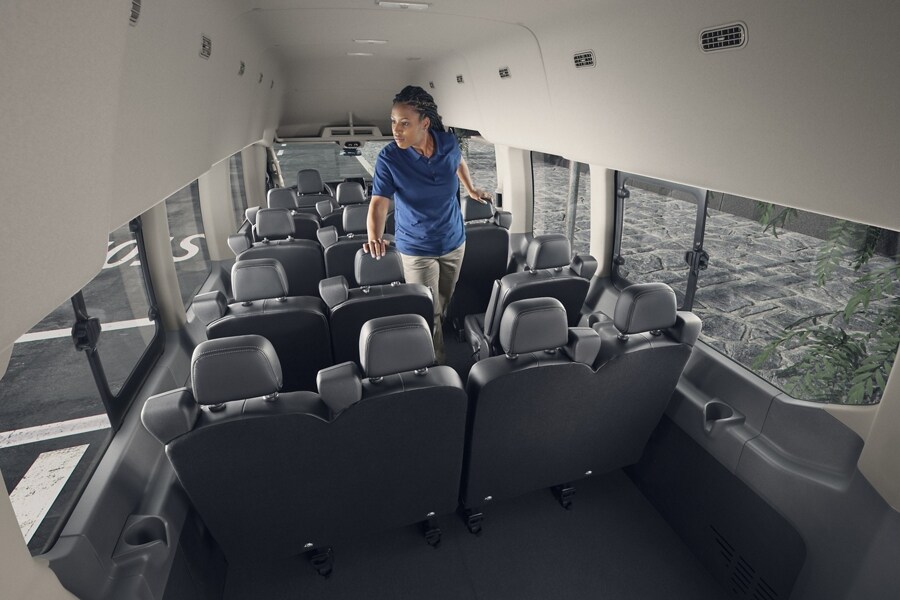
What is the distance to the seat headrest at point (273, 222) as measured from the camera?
4.58 m

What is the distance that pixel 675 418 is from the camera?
112 inches

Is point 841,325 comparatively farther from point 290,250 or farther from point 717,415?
point 290,250

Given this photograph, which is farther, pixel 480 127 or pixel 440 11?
pixel 480 127

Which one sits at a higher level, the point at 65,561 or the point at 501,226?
the point at 501,226

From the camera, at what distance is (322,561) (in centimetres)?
265

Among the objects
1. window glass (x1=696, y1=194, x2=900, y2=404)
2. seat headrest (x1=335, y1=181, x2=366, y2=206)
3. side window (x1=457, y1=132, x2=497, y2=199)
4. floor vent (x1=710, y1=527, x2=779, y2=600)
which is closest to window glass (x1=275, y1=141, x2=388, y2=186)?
side window (x1=457, y1=132, x2=497, y2=199)

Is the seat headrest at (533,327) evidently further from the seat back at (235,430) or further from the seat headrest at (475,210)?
the seat headrest at (475,210)

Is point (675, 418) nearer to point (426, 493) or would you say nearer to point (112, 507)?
point (426, 493)

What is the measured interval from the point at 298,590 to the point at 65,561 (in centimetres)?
136

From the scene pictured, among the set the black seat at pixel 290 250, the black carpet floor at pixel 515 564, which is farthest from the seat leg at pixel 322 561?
the black seat at pixel 290 250

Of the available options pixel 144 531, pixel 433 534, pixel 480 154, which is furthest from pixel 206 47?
pixel 480 154

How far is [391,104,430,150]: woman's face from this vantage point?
10.1 feet

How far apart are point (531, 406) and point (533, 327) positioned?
0.46 metres

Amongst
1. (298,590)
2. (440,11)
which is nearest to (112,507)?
(298,590)
